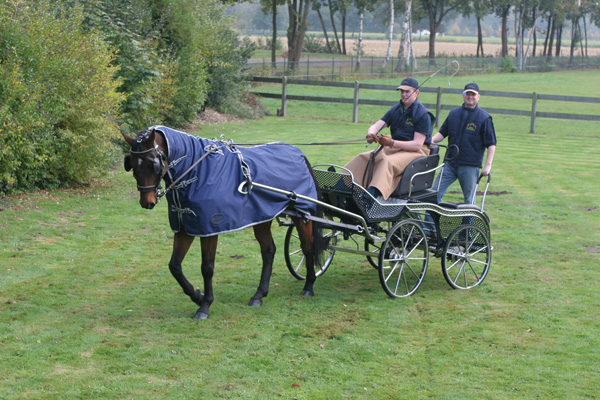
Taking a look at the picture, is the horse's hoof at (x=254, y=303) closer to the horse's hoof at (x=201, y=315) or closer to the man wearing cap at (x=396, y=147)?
the horse's hoof at (x=201, y=315)

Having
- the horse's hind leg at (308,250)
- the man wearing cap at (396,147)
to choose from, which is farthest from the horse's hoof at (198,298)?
the man wearing cap at (396,147)

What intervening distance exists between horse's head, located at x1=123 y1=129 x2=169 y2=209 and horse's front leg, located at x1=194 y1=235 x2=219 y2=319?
79 centimetres

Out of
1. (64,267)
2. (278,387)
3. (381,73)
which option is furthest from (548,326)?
(381,73)

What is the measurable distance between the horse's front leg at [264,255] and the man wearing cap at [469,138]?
8.51 feet

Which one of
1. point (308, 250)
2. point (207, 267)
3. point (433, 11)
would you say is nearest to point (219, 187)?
point (207, 267)

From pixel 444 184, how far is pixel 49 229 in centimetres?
558

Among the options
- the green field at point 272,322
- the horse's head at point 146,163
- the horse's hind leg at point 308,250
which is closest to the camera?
the green field at point 272,322

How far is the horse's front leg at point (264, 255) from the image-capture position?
687 centimetres

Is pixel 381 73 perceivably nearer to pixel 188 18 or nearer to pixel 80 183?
pixel 188 18

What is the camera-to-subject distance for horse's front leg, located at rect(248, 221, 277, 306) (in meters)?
6.87

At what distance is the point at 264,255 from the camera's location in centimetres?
702

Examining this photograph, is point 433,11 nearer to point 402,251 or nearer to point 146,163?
point 402,251

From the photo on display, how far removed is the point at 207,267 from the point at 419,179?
279 cm

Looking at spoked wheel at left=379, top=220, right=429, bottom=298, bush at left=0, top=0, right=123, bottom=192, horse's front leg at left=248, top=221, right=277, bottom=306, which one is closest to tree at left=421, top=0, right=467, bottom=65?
bush at left=0, top=0, right=123, bottom=192
